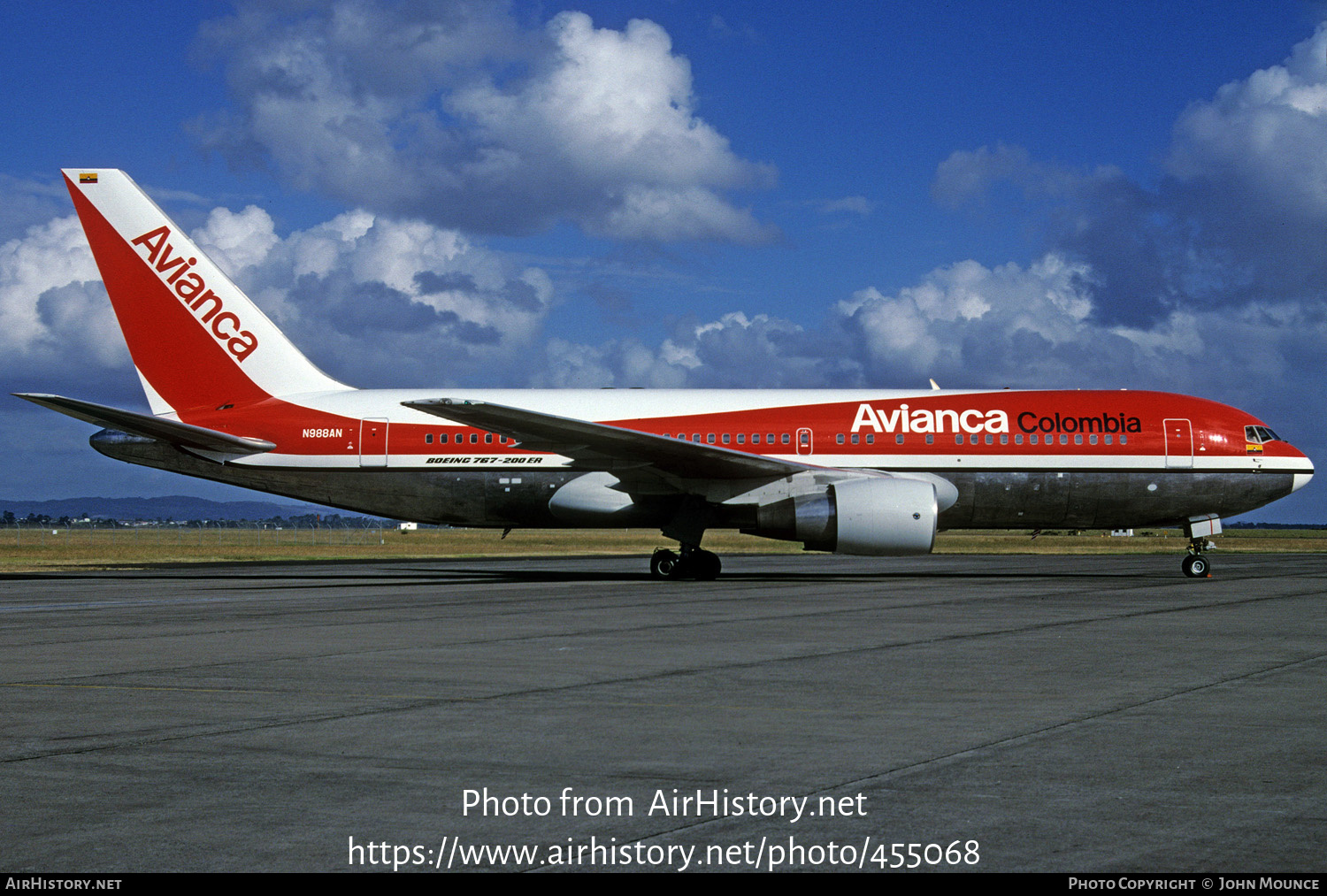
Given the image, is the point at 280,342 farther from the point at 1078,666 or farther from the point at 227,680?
the point at 1078,666

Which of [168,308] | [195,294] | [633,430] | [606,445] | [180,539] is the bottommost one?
[180,539]

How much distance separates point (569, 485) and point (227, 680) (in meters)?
15.3

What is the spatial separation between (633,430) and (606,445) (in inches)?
51.8

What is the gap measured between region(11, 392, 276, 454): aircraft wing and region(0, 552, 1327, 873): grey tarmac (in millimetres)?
6911

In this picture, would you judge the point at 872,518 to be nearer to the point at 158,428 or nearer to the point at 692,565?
the point at 692,565

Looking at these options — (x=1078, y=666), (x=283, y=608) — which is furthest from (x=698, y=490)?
(x=1078, y=666)

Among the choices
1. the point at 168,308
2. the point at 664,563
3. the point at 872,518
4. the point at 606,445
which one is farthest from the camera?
the point at 168,308

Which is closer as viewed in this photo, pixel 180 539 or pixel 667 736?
pixel 667 736

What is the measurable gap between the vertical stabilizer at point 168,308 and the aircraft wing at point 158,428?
1348 millimetres

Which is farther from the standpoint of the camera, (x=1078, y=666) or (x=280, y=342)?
(x=280, y=342)

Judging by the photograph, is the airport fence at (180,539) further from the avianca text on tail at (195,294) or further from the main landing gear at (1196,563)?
the main landing gear at (1196,563)

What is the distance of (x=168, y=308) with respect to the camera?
26.2m

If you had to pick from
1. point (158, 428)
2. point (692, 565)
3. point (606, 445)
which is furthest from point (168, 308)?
point (692, 565)

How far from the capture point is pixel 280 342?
88.1ft
